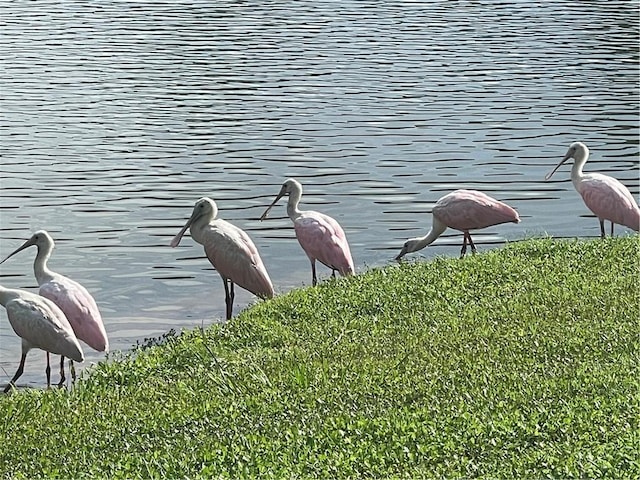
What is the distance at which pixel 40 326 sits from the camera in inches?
484

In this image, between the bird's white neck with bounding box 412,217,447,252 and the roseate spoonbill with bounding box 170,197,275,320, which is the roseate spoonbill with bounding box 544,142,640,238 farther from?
the roseate spoonbill with bounding box 170,197,275,320

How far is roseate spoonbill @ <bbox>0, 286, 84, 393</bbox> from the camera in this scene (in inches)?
480

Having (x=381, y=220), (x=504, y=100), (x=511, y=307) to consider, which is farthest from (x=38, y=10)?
(x=511, y=307)

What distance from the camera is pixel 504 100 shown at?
29.4 meters

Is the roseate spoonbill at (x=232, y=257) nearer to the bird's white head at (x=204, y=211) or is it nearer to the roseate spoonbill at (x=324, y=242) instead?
the bird's white head at (x=204, y=211)

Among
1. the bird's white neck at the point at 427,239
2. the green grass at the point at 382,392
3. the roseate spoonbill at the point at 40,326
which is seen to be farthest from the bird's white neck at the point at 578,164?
the roseate spoonbill at the point at 40,326

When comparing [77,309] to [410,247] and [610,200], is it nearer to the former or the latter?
[410,247]

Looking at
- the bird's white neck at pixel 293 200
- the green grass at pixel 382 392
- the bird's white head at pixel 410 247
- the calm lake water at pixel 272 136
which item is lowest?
the calm lake water at pixel 272 136

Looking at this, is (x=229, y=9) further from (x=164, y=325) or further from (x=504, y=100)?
(x=164, y=325)

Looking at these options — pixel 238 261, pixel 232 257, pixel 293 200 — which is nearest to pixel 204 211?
pixel 232 257

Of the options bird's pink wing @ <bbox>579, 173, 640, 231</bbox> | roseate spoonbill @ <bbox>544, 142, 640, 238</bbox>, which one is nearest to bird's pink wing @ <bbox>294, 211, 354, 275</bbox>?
roseate spoonbill @ <bbox>544, 142, 640, 238</bbox>

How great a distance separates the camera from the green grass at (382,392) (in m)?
7.97

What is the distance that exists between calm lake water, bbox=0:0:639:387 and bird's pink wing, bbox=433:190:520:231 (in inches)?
44.4

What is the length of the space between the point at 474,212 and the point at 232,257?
11.0 feet
